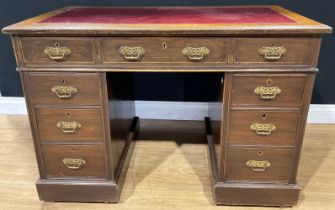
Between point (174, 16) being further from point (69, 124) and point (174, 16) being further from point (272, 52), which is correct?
point (69, 124)

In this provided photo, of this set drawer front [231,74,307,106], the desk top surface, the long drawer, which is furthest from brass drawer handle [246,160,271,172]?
the desk top surface

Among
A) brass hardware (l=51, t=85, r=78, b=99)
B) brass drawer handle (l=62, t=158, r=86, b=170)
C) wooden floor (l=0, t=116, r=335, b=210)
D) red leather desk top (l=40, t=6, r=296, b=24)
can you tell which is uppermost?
red leather desk top (l=40, t=6, r=296, b=24)

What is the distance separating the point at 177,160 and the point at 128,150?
0.97 feet

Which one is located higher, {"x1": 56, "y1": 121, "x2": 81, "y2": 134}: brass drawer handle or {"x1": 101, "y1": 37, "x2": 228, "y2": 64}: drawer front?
{"x1": 101, "y1": 37, "x2": 228, "y2": 64}: drawer front

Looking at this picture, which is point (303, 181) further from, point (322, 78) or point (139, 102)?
point (139, 102)

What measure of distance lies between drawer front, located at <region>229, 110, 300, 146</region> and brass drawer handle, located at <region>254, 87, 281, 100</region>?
0.23 feet

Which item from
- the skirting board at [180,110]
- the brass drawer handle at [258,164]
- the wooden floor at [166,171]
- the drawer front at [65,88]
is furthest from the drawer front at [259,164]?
the skirting board at [180,110]

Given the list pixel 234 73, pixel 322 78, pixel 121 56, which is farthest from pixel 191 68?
pixel 322 78

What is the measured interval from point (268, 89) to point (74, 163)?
901 mm

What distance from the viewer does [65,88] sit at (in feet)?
4.60

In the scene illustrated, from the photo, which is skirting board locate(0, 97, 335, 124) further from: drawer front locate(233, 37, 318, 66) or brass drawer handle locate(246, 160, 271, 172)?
drawer front locate(233, 37, 318, 66)

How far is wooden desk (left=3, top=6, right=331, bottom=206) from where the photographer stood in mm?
1308

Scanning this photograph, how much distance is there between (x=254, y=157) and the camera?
1.50 m

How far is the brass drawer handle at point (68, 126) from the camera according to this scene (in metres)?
1.47
